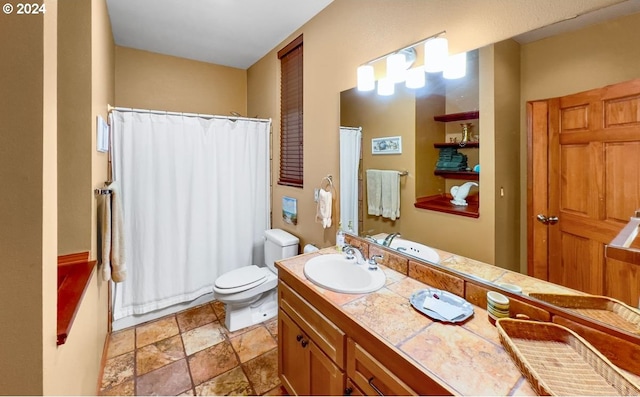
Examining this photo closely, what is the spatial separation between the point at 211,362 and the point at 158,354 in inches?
16.6

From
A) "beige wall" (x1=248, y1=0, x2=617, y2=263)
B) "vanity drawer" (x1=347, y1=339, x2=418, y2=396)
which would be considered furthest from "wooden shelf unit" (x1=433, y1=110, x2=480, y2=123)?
"vanity drawer" (x1=347, y1=339, x2=418, y2=396)

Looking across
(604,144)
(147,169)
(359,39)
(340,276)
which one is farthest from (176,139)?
(604,144)

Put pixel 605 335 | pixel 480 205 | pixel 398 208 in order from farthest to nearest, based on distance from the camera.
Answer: pixel 398 208 → pixel 480 205 → pixel 605 335

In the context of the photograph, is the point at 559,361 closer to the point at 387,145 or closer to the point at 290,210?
the point at 387,145

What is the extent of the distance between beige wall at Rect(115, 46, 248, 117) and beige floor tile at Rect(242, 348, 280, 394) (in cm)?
258

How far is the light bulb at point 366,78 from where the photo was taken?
1.63 meters

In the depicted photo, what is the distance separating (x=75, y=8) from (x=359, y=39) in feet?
4.93

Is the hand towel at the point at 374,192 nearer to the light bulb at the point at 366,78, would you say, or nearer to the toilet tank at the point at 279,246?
the light bulb at the point at 366,78

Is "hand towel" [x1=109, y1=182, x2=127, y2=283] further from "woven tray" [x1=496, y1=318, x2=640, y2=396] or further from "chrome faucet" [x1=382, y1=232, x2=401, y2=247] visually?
"woven tray" [x1=496, y1=318, x2=640, y2=396]

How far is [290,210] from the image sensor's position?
2.56 meters

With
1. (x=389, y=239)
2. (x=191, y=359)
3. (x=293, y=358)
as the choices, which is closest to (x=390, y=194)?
(x=389, y=239)
